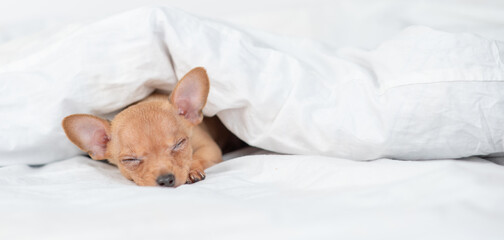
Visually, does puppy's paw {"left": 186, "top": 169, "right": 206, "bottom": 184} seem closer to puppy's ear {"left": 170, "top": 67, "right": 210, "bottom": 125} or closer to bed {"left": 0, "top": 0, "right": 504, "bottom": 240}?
bed {"left": 0, "top": 0, "right": 504, "bottom": 240}

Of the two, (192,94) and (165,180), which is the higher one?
(192,94)

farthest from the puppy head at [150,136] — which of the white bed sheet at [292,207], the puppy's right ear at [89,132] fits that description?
the white bed sheet at [292,207]

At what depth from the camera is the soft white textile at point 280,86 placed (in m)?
1.13

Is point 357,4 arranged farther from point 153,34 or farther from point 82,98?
point 82,98

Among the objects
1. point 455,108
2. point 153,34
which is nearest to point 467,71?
point 455,108

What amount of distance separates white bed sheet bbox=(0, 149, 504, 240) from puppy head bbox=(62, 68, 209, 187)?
199 millimetres

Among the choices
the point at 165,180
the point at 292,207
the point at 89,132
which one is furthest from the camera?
the point at 89,132

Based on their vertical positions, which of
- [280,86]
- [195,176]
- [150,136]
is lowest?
[195,176]

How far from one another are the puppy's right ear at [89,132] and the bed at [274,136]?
0.05m

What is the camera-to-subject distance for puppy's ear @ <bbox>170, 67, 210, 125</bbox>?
1294 millimetres

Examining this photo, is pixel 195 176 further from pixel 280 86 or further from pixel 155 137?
pixel 280 86

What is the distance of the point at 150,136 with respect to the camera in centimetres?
129

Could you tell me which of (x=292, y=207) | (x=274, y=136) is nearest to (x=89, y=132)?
(x=274, y=136)

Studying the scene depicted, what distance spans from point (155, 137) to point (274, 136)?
0.35m
